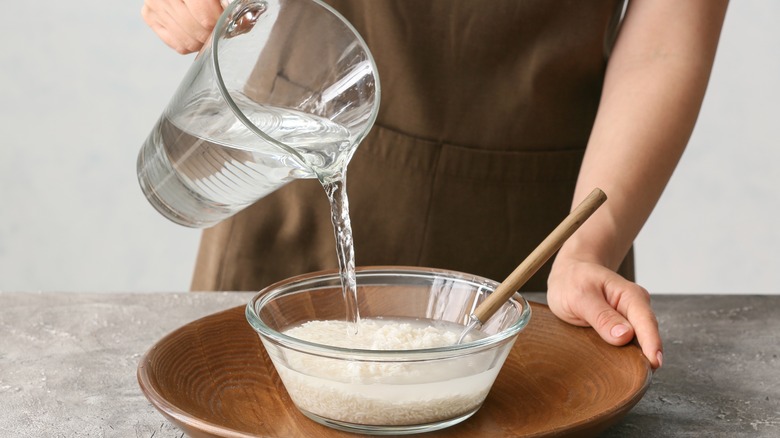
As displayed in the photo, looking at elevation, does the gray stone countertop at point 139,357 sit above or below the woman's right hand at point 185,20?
below

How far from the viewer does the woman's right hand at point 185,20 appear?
813 millimetres

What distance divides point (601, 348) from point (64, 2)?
6.47 ft

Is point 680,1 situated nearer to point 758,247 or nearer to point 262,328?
point 262,328

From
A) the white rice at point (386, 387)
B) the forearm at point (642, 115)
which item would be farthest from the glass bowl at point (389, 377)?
the forearm at point (642, 115)

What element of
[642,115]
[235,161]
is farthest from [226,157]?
[642,115]

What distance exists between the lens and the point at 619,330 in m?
0.80

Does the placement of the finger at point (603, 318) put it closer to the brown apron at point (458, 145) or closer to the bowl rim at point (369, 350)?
the bowl rim at point (369, 350)

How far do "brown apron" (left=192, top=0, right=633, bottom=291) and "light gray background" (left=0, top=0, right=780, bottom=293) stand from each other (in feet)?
4.21

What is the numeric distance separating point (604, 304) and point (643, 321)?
0.05m

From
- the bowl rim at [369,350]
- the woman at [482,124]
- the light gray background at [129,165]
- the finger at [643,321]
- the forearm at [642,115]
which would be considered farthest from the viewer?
the light gray background at [129,165]

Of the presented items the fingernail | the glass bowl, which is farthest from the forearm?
the glass bowl

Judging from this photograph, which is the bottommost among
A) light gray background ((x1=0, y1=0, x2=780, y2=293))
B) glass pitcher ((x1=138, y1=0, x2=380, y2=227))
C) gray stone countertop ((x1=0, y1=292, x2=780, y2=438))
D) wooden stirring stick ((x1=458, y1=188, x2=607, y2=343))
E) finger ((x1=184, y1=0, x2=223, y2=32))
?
light gray background ((x1=0, y1=0, x2=780, y2=293))

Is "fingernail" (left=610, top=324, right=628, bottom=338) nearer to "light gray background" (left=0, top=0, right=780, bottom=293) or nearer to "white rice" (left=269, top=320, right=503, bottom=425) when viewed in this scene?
"white rice" (left=269, top=320, right=503, bottom=425)

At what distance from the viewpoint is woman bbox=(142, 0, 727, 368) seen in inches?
42.1
